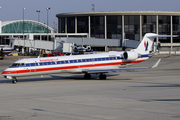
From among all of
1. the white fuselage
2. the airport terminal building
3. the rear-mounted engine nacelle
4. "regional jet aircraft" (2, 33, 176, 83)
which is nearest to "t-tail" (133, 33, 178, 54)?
"regional jet aircraft" (2, 33, 176, 83)

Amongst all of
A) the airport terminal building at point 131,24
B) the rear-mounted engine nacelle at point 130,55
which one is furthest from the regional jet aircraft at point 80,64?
the airport terminal building at point 131,24

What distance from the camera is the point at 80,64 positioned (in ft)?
102

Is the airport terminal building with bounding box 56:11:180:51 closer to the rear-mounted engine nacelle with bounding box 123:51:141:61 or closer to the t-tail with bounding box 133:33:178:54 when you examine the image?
the t-tail with bounding box 133:33:178:54

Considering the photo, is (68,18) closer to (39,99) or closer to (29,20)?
(29,20)

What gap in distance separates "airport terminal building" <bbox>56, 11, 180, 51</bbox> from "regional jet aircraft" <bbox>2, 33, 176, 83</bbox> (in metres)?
74.1

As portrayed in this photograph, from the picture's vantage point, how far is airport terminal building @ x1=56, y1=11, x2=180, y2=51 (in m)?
110

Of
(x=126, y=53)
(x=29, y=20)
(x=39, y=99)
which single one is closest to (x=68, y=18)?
(x=29, y=20)

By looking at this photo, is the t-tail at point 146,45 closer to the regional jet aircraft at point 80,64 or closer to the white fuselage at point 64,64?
the regional jet aircraft at point 80,64

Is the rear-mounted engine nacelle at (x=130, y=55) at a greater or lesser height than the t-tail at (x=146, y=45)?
lesser

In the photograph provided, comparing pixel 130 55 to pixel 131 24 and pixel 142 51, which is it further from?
pixel 131 24

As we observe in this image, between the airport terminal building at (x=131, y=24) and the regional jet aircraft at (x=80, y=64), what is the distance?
74.1 metres

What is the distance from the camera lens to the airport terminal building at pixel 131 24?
109500 mm

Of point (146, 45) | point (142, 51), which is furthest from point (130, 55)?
point (146, 45)

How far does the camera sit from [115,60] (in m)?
33.2
